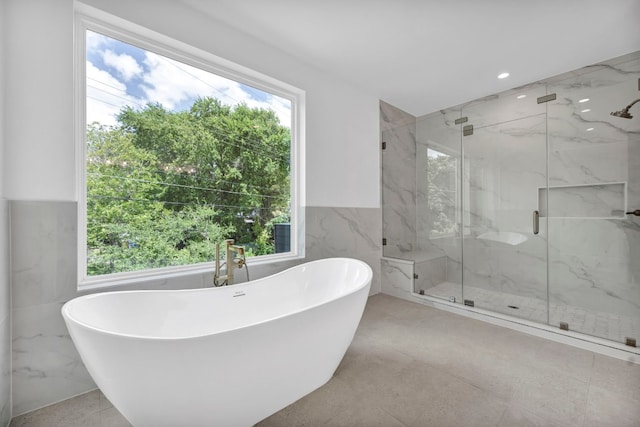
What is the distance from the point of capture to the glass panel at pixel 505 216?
103 inches

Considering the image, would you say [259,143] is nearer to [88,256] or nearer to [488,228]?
[88,256]

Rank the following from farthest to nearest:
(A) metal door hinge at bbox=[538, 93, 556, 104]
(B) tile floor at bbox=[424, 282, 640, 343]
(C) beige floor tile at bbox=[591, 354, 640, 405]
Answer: (A) metal door hinge at bbox=[538, 93, 556, 104], (B) tile floor at bbox=[424, 282, 640, 343], (C) beige floor tile at bbox=[591, 354, 640, 405]

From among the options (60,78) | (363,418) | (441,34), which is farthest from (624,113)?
(60,78)

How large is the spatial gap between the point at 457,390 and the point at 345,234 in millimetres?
1677

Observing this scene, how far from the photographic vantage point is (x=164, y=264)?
189cm


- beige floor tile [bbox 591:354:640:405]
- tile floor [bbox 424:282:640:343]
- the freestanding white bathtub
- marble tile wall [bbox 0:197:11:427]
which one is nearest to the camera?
the freestanding white bathtub

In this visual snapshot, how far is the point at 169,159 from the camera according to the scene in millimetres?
1909

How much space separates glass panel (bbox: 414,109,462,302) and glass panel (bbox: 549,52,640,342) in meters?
0.85

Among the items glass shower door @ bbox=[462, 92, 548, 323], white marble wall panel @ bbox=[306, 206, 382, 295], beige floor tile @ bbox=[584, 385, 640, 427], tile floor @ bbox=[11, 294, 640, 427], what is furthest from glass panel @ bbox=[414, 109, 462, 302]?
beige floor tile @ bbox=[584, 385, 640, 427]

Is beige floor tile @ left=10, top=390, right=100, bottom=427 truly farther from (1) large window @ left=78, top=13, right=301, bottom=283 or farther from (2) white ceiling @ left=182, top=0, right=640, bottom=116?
(2) white ceiling @ left=182, top=0, right=640, bottom=116

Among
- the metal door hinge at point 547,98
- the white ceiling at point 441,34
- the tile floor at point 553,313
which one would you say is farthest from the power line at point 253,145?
the metal door hinge at point 547,98

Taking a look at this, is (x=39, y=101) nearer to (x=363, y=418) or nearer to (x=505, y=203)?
(x=363, y=418)

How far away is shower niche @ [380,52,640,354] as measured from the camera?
7.36 feet

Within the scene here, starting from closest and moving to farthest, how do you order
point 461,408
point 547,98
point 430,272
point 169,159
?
1. point 461,408
2. point 169,159
3. point 547,98
4. point 430,272
